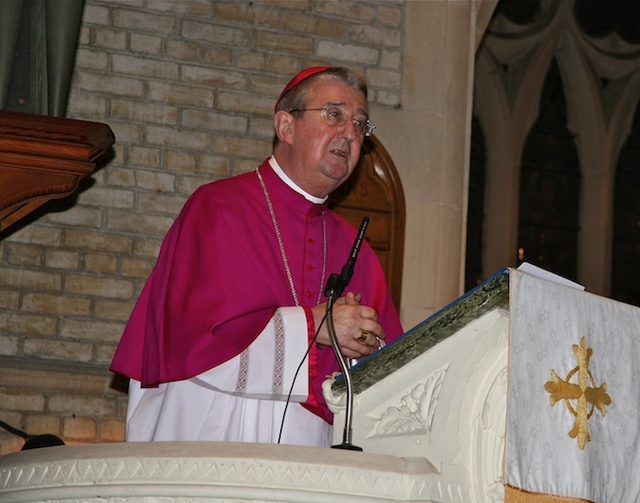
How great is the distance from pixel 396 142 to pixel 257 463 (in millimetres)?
4858

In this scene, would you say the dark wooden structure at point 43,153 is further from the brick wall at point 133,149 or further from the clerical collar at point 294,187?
the brick wall at point 133,149

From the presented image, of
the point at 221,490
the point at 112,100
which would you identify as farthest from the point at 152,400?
the point at 112,100

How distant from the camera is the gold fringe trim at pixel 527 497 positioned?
104 inches

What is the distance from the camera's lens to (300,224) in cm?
444

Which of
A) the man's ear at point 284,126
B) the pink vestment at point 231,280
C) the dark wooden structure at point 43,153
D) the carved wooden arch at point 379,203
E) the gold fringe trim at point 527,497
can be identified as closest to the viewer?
the gold fringe trim at point 527,497

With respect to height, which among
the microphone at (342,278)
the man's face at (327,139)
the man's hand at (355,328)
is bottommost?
the man's hand at (355,328)

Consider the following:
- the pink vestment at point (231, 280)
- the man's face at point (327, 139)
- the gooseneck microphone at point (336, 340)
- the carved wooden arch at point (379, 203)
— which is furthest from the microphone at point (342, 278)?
the carved wooden arch at point (379, 203)

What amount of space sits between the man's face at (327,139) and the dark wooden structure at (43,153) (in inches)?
44.0

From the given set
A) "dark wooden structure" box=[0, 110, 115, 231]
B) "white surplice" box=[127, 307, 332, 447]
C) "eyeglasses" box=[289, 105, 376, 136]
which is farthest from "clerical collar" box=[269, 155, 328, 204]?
"dark wooden structure" box=[0, 110, 115, 231]

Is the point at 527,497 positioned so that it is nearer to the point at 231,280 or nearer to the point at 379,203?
the point at 231,280

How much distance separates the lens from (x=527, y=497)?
2.66 m

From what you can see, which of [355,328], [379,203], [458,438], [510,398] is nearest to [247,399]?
[355,328]

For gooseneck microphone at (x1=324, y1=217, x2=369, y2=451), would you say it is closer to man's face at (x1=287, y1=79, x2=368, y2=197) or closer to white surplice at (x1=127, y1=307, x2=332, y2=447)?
white surplice at (x1=127, y1=307, x2=332, y2=447)

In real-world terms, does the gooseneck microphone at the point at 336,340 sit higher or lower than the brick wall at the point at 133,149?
lower
